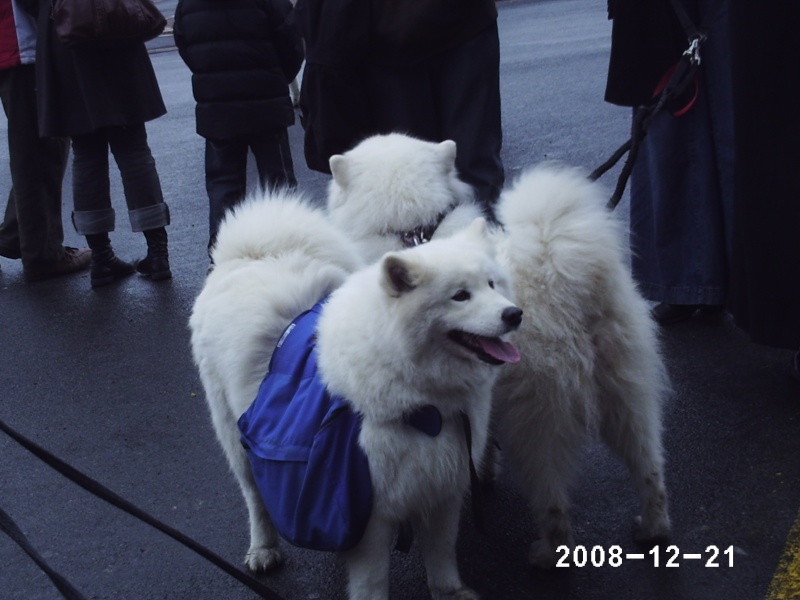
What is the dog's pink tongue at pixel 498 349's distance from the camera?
246cm

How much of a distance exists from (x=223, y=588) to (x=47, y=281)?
3983 mm

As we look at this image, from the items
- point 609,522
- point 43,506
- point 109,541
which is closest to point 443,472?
point 609,522

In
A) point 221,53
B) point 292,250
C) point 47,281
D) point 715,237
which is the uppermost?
point 221,53

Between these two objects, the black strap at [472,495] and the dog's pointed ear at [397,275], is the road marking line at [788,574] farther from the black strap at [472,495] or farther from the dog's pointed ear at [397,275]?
the dog's pointed ear at [397,275]

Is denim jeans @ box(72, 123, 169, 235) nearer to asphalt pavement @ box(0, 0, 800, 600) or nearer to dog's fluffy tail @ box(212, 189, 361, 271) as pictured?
asphalt pavement @ box(0, 0, 800, 600)

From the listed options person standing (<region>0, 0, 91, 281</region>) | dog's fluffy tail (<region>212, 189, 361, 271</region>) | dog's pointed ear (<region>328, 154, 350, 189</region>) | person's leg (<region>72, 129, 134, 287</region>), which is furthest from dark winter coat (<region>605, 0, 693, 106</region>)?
person standing (<region>0, 0, 91, 281</region>)

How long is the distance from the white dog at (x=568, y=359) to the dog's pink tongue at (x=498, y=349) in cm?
34

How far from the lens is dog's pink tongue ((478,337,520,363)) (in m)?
2.46

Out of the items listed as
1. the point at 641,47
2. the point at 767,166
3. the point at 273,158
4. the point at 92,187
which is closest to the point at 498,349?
the point at 767,166

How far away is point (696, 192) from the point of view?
4543mm

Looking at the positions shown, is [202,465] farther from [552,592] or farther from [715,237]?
[715,237]

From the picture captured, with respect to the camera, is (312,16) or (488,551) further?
(312,16)

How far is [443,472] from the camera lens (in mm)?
2586
